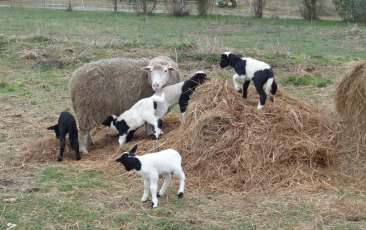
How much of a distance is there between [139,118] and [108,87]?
895 millimetres

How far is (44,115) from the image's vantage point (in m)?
11.5

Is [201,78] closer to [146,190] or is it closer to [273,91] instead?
[273,91]

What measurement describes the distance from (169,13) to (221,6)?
10077 mm

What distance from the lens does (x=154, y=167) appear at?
6613mm

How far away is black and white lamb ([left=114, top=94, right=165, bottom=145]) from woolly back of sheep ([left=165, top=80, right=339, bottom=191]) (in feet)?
1.66

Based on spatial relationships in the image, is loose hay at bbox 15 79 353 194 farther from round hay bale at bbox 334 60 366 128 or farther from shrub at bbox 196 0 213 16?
shrub at bbox 196 0 213 16

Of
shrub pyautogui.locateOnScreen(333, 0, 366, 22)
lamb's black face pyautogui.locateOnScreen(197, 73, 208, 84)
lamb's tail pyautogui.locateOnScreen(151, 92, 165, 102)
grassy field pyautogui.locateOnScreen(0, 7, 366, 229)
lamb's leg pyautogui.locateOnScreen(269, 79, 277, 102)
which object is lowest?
grassy field pyautogui.locateOnScreen(0, 7, 366, 229)

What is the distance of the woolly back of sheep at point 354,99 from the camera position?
332 inches

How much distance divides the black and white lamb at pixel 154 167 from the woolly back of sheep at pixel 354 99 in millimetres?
3187

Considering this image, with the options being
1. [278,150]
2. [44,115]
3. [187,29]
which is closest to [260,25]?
[187,29]

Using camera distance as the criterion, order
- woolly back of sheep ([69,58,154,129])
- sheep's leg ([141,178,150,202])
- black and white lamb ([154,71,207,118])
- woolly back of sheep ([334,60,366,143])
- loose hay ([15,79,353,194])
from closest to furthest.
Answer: sheep's leg ([141,178,150,202]) → loose hay ([15,79,353,194]) → woolly back of sheep ([334,60,366,143]) → black and white lamb ([154,71,207,118]) → woolly back of sheep ([69,58,154,129])

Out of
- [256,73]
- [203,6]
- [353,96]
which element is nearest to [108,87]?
[256,73]

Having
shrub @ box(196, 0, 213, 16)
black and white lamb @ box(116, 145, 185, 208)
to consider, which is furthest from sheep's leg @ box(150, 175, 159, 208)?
shrub @ box(196, 0, 213, 16)

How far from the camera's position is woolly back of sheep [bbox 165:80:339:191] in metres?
7.63
